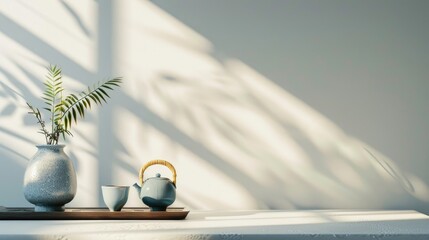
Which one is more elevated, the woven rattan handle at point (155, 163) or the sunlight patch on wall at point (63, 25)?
the sunlight patch on wall at point (63, 25)

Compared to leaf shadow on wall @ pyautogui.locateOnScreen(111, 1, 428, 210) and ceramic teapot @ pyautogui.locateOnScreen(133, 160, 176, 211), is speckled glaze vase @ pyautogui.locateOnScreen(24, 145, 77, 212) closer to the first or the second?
ceramic teapot @ pyautogui.locateOnScreen(133, 160, 176, 211)

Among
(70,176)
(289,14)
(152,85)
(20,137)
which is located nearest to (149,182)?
(70,176)

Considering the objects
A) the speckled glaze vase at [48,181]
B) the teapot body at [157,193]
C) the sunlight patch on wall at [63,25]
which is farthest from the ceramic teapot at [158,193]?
the sunlight patch on wall at [63,25]

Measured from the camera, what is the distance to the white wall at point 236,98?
249 cm

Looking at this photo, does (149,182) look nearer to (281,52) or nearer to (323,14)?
(281,52)

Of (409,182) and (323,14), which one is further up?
(323,14)

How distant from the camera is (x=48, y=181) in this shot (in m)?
2.12

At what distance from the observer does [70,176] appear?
216 cm

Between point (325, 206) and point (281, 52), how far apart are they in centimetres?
63

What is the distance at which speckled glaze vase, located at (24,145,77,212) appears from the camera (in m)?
2.12

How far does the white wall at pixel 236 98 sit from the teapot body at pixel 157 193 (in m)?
0.30

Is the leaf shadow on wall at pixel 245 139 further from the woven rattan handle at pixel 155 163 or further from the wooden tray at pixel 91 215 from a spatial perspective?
the wooden tray at pixel 91 215

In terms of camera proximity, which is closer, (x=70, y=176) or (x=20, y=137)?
(x=70, y=176)

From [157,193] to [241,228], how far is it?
0.42 meters
